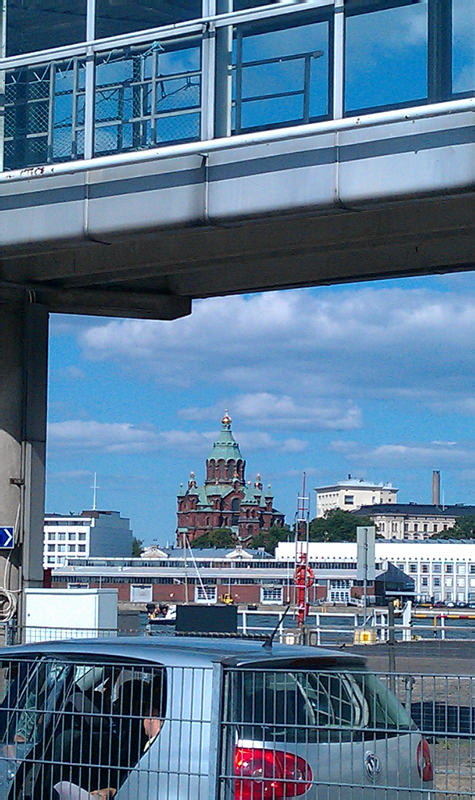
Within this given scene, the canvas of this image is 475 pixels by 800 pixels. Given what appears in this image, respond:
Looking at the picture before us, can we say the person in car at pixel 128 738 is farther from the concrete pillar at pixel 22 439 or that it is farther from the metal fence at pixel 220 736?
the concrete pillar at pixel 22 439

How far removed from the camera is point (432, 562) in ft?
446

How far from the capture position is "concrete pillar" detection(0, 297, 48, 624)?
54.0ft

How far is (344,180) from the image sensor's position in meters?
11.3

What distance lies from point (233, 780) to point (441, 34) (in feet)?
26.0

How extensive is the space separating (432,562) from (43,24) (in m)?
127

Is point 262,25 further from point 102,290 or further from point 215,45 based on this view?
point 102,290

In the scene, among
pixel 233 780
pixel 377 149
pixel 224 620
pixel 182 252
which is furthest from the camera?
pixel 224 620

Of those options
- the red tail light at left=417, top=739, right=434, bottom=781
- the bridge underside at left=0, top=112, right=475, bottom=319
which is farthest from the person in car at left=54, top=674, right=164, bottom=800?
the bridge underside at left=0, top=112, right=475, bottom=319

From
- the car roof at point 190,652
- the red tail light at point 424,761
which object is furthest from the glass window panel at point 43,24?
the red tail light at point 424,761

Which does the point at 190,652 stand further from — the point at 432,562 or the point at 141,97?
the point at 432,562

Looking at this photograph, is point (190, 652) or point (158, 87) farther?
point (158, 87)

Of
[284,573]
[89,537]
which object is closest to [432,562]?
[284,573]

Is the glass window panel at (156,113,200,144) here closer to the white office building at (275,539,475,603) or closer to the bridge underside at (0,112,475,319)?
the bridge underside at (0,112,475,319)

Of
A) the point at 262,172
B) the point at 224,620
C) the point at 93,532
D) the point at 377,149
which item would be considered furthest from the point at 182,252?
the point at 93,532
